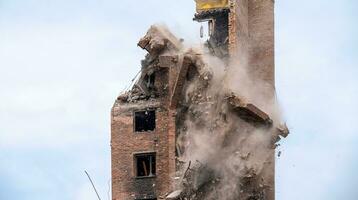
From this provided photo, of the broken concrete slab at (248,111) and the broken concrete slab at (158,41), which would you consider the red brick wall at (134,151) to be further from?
the broken concrete slab at (248,111)

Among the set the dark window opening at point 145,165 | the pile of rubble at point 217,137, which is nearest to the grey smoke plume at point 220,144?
the pile of rubble at point 217,137

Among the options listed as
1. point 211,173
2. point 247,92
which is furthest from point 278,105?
point 211,173

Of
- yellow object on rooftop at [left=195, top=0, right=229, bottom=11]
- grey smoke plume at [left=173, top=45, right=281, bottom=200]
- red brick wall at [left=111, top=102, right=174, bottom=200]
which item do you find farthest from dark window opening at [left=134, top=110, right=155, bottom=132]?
yellow object on rooftop at [left=195, top=0, right=229, bottom=11]

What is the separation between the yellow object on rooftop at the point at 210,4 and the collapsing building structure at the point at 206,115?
2.5 inches

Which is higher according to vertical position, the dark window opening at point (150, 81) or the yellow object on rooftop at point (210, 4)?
the yellow object on rooftop at point (210, 4)

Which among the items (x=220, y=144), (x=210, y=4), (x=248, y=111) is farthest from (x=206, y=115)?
(x=210, y=4)

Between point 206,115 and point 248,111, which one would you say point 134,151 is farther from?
point 248,111

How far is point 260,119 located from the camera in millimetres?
55562

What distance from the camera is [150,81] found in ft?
199

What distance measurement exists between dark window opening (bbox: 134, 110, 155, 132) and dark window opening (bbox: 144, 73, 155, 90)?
54.9 inches

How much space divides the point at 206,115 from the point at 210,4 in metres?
8.13

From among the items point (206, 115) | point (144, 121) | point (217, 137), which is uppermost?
point (206, 115)

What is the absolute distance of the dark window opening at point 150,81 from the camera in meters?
60.3

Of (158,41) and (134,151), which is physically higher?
(158,41)
